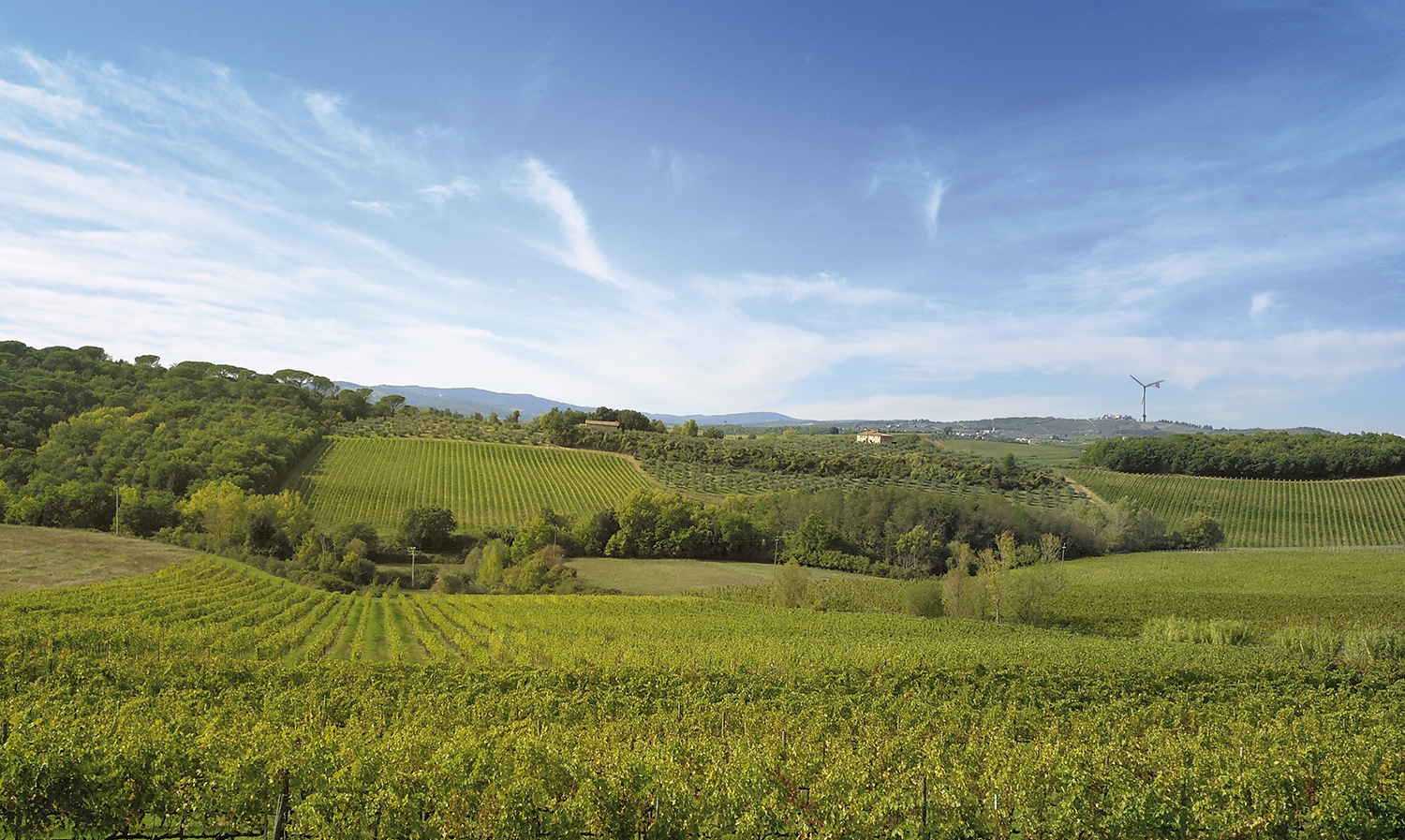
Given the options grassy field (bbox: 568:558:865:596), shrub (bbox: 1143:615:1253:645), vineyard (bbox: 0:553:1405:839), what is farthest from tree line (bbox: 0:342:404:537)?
shrub (bbox: 1143:615:1253:645)

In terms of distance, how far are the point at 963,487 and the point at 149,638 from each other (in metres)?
95.1

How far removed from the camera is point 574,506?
3155 inches

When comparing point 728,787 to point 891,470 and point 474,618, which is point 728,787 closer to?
point 474,618

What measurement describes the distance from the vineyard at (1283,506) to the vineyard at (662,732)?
57163mm

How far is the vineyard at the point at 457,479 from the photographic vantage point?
74688 millimetres

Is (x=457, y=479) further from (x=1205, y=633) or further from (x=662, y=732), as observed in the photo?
(x=1205, y=633)

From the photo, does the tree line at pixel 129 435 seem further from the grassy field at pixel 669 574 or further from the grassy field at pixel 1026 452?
the grassy field at pixel 1026 452

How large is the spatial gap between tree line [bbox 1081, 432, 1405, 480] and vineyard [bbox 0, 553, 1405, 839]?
79835mm

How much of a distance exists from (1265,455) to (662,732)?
114m

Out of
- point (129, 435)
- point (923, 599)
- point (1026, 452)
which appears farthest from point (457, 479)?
point (1026, 452)

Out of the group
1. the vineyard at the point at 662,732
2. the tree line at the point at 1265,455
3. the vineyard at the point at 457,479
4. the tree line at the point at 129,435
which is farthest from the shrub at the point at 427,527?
the tree line at the point at 1265,455

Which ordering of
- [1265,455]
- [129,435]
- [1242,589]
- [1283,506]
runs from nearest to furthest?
1. [1242,589]
2. [129,435]
3. [1283,506]
4. [1265,455]

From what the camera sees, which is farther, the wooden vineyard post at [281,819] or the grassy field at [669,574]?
the grassy field at [669,574]

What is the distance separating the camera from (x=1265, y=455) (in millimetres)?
95750
